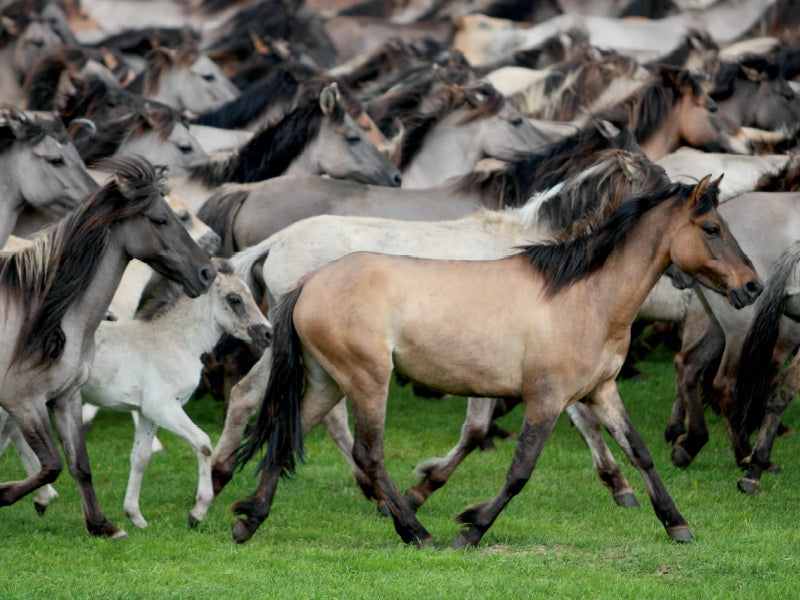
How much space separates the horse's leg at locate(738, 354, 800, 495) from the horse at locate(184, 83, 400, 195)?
15.6ft

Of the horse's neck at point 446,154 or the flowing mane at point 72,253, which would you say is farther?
the horse's neck at point 446,154

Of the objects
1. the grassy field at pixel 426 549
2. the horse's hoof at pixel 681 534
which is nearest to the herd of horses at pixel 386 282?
the horse's hoof at pixel 681 534

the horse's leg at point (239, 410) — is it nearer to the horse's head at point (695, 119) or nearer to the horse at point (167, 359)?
the horse at point (167, 359)

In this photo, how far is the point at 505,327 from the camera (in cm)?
684

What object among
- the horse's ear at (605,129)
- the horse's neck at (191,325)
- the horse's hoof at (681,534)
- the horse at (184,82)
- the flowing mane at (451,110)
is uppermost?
the horse's neck at (191,325)

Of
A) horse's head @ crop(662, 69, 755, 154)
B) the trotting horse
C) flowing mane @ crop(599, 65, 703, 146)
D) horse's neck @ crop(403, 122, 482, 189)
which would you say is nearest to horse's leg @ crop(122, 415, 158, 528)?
the trotting horse

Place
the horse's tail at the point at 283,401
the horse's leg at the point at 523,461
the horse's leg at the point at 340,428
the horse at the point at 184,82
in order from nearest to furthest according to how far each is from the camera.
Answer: the horse's leg at the point at 523,461 → the horse's tail at the point at 283,401 → the horse's leg at the point at 340,428 → the horse at the point at 184,82

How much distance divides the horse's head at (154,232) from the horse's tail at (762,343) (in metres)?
3.61

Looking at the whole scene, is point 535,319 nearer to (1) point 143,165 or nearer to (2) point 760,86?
(1) point 143,165

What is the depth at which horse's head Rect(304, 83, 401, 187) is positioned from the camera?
39.4ft

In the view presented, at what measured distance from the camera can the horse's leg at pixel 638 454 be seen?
6.91 m

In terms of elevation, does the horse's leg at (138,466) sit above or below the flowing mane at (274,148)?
above

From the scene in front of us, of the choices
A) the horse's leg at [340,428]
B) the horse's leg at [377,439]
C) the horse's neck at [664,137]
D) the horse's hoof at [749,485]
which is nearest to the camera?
the horse's leg at [377,439]

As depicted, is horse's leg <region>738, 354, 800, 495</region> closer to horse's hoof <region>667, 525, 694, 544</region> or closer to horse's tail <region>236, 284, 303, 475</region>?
horse's hoof <region>667, 525, 694, 544</region>
